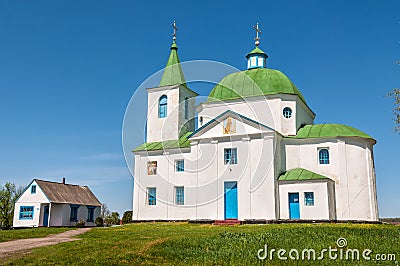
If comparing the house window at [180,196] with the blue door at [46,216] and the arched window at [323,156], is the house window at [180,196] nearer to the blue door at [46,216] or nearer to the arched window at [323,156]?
the arched window at [323,156]

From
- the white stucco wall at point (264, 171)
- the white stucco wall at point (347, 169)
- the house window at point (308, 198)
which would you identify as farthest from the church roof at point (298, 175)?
the house window at point (308, 198)

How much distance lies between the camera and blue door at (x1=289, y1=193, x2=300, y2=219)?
29516 millimetres

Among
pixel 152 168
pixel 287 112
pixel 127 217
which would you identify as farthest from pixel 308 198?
pixel 127 217

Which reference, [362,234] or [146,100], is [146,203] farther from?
[362,234]

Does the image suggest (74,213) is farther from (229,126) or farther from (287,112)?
(287,112)

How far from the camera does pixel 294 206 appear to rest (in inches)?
1171

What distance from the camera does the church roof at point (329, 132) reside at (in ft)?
104

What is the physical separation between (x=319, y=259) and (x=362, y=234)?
18.9 feet

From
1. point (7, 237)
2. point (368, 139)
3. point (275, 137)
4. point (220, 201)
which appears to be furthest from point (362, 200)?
point (7, 237)

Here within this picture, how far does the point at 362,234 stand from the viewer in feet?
53.9

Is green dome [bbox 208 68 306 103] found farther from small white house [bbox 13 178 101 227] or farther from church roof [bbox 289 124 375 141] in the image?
small white house [bbox 13 178 101 227]

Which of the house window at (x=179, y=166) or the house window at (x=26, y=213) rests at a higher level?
the house window at (x=179, y=166)

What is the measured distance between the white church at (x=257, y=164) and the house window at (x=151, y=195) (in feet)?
0.28

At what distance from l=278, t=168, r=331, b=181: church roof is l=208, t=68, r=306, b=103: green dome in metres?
6.70
